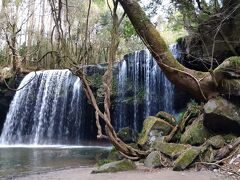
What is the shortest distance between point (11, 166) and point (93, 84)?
31.3 feet

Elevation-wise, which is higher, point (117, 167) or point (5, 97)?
point (5, 97)

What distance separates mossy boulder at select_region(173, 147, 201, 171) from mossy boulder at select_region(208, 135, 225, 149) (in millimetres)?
557

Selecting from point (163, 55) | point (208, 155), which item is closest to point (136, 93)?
point (163, 55)

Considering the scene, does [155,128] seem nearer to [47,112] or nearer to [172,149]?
[172,149]

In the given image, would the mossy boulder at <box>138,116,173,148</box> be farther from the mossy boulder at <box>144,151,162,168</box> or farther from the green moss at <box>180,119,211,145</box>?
the mossy boulder at <box>144,151,162,168</box>

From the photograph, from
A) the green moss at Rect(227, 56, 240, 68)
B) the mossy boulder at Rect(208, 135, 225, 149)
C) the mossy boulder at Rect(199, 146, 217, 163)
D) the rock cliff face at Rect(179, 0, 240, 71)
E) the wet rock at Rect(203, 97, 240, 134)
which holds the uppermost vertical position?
the rock cliff face at Rect(179, 0, 240, 71)

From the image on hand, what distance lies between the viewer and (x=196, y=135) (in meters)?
8.88

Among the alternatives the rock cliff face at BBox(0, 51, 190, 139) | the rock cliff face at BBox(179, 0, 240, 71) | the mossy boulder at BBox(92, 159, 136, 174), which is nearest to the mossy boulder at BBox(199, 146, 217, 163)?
the mossy boulder at BBox(92, 159, 136, 174)

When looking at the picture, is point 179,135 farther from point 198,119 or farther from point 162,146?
point 162,146

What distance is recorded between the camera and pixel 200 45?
42.3 feet

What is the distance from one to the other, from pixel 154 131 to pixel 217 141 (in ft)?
8.12

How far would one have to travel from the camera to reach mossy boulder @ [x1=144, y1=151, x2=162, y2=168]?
7980mm

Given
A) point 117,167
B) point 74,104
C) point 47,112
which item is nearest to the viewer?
point 117,167

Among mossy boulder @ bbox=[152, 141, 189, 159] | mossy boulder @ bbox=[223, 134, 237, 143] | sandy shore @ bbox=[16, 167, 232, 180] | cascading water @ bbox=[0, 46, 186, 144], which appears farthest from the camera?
cascading water @ bbox=[0, 46, 186, 144]
